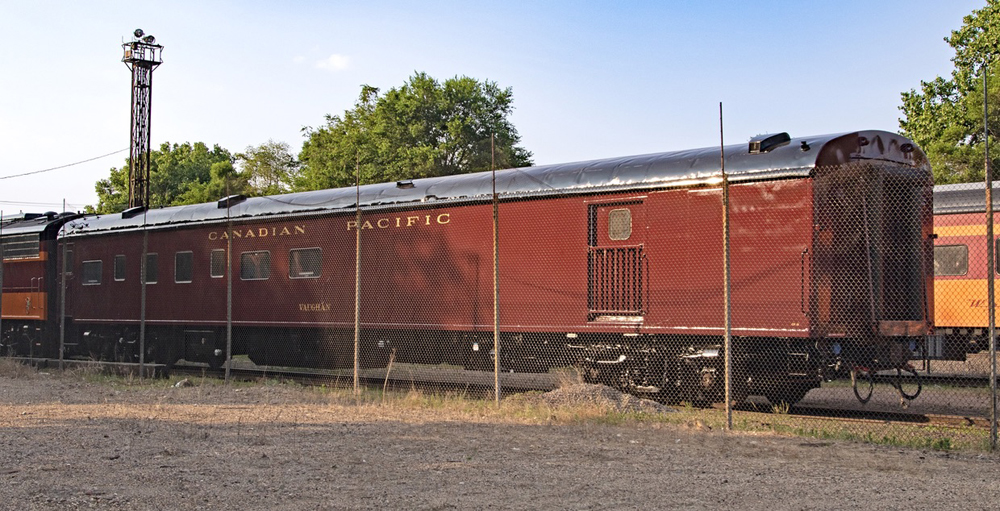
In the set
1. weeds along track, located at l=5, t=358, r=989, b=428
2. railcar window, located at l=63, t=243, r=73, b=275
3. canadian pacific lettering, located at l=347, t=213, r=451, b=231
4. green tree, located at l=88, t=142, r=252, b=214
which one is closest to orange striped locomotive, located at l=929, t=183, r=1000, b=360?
weeds along track, located at l=5, t=358, r=989, b=428

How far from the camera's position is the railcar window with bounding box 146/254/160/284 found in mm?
20125

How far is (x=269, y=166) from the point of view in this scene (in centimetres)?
6769

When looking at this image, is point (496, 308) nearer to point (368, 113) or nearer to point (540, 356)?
point (540, 356)

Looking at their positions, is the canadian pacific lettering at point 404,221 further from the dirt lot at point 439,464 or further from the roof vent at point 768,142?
the roof vent at point 768,142

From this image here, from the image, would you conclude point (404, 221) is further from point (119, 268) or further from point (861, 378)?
point (119, 268)

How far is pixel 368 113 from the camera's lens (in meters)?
50.9

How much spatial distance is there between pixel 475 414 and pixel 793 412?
14.0ft

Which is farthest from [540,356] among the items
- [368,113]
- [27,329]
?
[368,113]

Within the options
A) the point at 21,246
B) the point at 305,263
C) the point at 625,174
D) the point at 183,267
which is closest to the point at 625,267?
the point at 625,174

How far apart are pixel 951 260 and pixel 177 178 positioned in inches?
2548

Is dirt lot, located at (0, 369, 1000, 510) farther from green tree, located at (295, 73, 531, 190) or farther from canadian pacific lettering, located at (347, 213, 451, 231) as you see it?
green tree, located at (295, 73, 531, 190)

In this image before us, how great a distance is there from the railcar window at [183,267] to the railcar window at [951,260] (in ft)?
47.9

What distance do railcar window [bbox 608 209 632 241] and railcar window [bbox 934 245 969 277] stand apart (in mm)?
8435

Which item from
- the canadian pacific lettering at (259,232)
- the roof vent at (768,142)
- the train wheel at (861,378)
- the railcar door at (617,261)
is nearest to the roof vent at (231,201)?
the canadian pacific lettering at (259,232)
